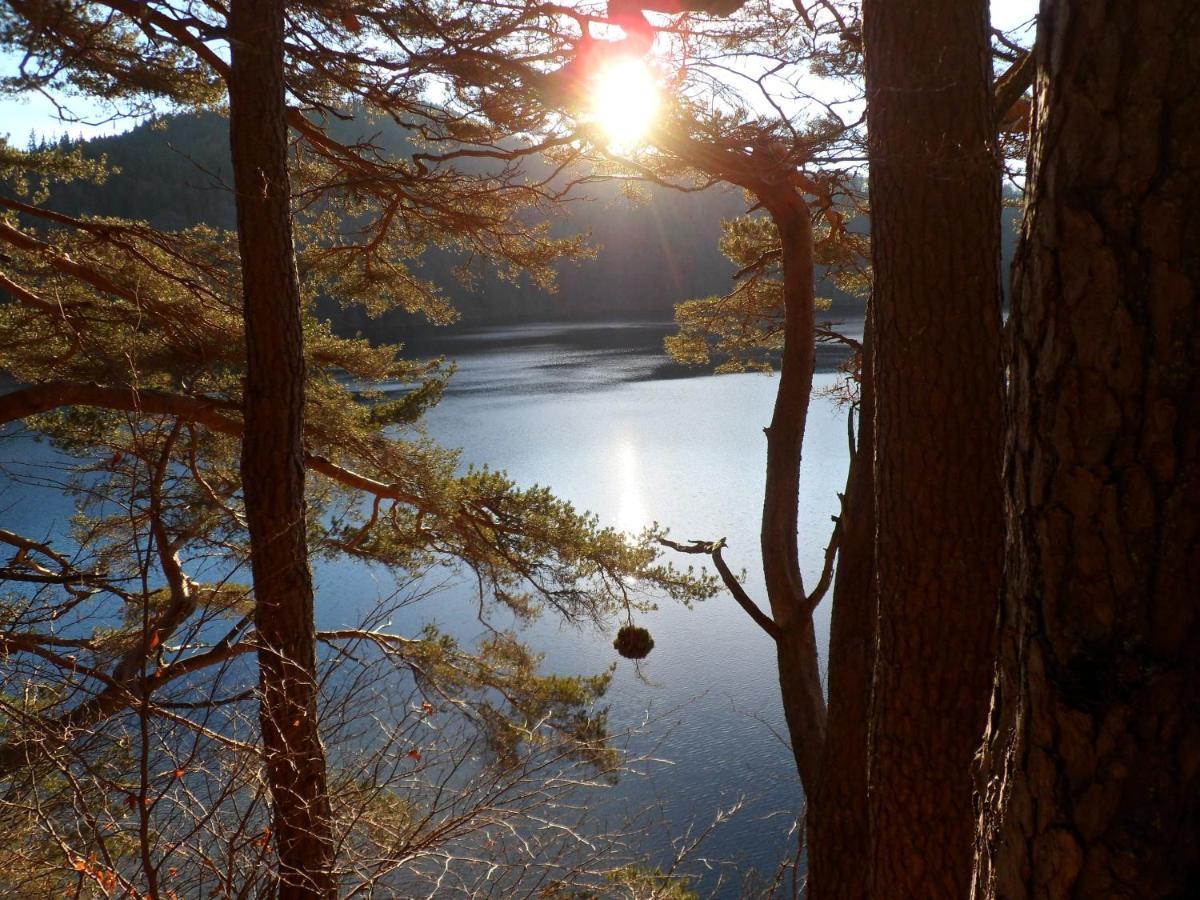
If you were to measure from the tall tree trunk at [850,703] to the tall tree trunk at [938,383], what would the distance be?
0.74 meters

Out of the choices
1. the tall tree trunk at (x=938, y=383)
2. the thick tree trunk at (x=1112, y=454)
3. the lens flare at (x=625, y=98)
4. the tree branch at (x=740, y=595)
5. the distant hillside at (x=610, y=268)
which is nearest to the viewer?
the thick tree trunk at (x=1112, y=454)

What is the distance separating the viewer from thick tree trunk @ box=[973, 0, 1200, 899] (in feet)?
2.40

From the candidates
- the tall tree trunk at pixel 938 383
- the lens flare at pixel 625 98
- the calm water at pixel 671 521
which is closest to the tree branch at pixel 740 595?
the calm water at pixel 671 521

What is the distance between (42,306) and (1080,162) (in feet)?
12.7

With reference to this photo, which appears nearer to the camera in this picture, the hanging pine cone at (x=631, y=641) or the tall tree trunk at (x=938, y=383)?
the tall tree trunk at (x=938, y=383)

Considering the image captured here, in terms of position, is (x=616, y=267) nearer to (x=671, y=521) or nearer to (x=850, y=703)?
(x=671, y=521)

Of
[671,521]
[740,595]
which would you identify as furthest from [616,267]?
[740,595]

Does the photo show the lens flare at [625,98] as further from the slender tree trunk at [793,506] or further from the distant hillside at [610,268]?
the distant hillside at [610,268]

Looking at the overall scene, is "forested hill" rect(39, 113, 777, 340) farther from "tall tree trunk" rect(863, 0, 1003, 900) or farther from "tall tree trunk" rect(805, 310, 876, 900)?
"tall tree trunk" rect(863, 0, 1003, 900)

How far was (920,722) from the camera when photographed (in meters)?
1.73

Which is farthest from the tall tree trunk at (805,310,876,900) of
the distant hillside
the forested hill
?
the forested hill

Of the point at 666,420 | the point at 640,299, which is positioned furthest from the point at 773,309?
the point at 640,299

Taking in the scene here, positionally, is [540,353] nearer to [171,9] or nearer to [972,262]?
[171,9]

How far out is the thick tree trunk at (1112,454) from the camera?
732 mm
